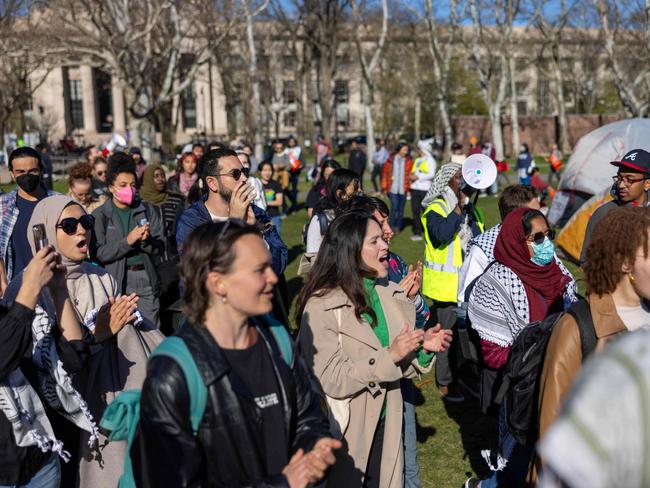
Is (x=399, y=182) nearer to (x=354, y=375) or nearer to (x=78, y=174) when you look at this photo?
(x=78, y=174)

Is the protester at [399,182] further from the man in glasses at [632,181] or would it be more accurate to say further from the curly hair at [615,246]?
the curly hair at [615,246]

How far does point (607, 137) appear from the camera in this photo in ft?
45.5

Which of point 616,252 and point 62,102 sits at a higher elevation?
point 62,102

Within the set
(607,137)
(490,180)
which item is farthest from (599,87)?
(490,180)

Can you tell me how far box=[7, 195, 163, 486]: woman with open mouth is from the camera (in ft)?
11.9

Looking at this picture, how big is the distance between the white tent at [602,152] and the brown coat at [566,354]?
→ 11.0 m

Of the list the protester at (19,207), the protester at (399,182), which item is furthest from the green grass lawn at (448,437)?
the protester at (399,182)

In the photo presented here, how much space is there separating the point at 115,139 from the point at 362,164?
303 inches

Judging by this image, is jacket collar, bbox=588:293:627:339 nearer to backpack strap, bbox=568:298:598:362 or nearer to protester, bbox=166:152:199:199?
backpack strap, bbox=568:298:598:362

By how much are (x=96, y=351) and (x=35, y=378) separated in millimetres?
376

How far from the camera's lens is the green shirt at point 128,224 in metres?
6.10

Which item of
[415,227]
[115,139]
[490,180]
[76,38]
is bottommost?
[415,227]

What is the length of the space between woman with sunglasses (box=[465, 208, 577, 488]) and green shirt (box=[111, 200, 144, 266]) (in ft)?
9.80

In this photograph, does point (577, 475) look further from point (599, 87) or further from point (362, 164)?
point (599, 87)
